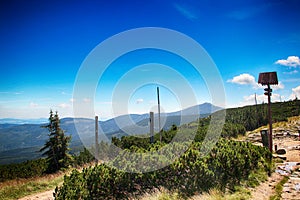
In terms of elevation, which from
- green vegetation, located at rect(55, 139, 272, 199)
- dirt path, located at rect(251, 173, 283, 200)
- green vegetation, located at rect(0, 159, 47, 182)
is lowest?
green vegetation, located at rect(0, 159, 47, 182)

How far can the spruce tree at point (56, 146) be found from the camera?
61.6ft

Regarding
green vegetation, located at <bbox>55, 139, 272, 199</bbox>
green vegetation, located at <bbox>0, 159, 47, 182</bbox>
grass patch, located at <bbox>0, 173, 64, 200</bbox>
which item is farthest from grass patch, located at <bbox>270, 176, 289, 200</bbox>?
green vegetation, located at <bbox>0, 159, 47, 182</bbox>

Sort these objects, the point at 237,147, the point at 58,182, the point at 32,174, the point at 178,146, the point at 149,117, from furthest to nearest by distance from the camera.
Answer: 1. the point at 32,174
2. the point at 149,117
3. the point at 58,182
4. the point at 237,147
5. the point at 178,146

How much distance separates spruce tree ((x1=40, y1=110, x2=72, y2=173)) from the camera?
61.6 ft

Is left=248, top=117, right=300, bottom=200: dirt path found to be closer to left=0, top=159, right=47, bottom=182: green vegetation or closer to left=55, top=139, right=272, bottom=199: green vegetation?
left=55, top=139, right=272, bottom=199: green vegetation

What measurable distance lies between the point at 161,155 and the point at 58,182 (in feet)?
19.1

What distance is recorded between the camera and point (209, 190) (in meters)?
6.19

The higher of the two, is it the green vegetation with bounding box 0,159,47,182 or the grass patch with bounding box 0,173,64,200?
the grass patch with bounding box 0,173,64,200

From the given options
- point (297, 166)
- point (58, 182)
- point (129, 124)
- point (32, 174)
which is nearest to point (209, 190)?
point (129, 124)

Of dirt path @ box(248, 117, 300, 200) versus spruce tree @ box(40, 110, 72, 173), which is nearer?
dirt path @ box(248, 117, 300, 200)

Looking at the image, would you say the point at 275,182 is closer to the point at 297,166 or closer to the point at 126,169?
the point at 297,166

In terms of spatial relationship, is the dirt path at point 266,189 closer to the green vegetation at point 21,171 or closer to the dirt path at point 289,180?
the dirt path at point 289,180

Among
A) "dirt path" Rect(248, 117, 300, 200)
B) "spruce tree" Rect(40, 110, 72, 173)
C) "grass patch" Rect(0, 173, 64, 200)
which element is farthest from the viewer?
"spruce tree" Rect(40, 110, 72, 173)

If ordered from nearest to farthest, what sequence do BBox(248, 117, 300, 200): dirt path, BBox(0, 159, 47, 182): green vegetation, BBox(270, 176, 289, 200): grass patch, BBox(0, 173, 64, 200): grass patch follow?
BBox(270, 176, 289, 200): grass patch → BBox(248, 117, 300, 200): dirt path → BBox(0, 173, 64, 200): grass patch → BBox(0, 159, 47, 182): green vegetation
